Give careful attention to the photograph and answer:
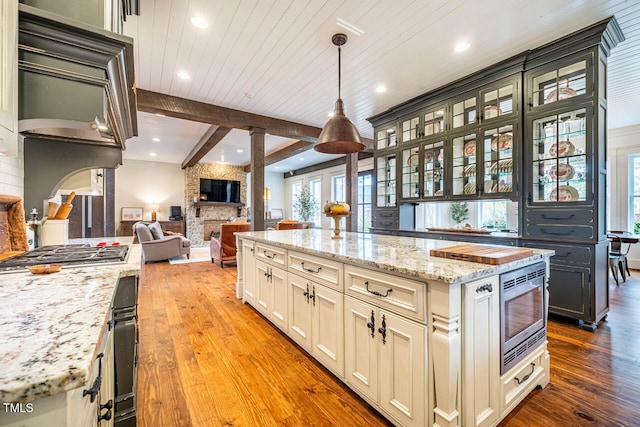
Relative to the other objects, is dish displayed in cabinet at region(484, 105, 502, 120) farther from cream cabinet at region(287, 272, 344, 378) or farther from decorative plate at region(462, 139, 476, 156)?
cream cabinet at region(287, 272, 344, 378)

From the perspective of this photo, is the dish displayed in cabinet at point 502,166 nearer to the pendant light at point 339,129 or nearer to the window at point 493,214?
the window at point 493,214

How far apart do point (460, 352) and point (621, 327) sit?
276cm

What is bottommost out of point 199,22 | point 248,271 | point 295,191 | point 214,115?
point 248,271

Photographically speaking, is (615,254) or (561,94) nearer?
(561,94)

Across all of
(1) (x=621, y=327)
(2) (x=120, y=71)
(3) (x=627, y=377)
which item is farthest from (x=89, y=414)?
(1) (x=621, y=327)

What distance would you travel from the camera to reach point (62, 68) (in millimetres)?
1046

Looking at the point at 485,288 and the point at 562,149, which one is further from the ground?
the point at 562,149

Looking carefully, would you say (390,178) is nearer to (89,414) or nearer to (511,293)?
(511,293)

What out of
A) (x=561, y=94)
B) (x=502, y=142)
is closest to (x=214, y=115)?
(x=502, y=142)

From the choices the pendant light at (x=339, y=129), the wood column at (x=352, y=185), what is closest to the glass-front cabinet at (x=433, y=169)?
the pendant light at (x=339, y=129)

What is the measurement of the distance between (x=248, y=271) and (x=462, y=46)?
3.34 metres

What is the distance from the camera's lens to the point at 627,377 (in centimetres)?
191

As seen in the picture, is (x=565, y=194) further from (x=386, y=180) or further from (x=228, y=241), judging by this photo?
(x=228, y=241)

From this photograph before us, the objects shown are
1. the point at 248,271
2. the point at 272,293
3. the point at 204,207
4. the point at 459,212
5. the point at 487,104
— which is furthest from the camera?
the point at 204,207
